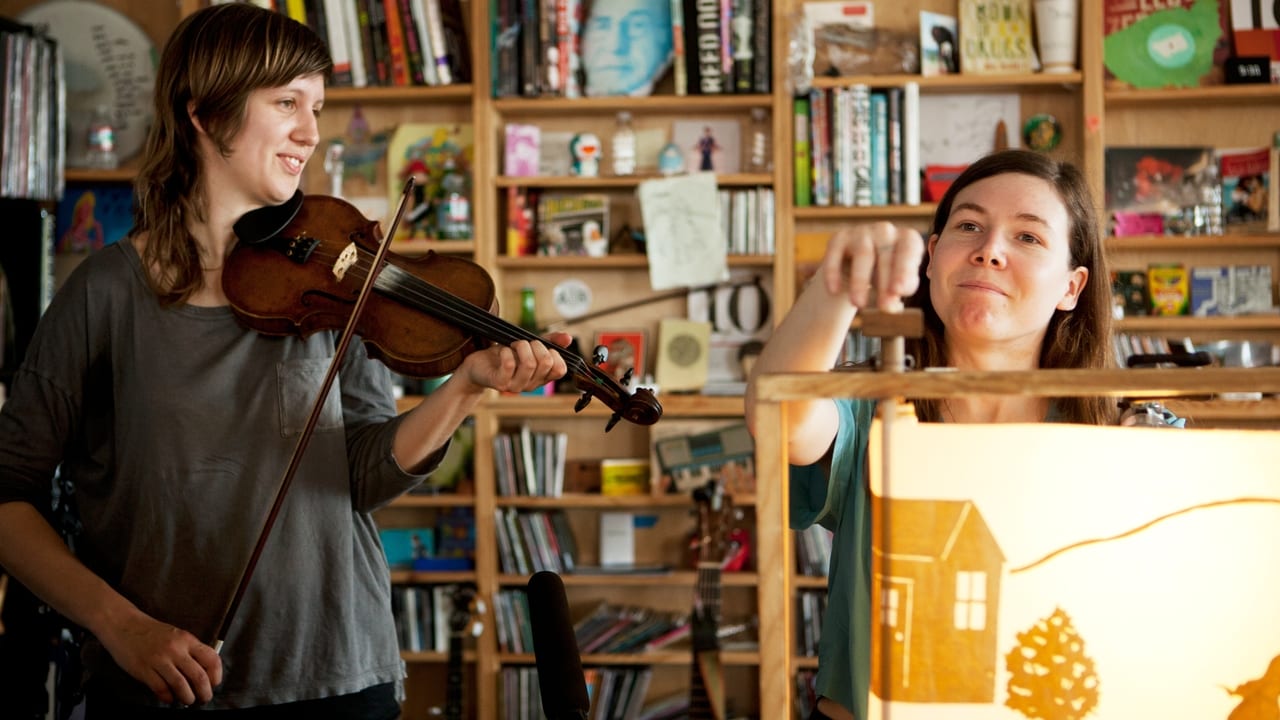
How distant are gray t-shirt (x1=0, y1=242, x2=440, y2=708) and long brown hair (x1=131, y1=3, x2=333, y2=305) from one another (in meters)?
0.04

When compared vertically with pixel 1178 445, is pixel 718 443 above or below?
below

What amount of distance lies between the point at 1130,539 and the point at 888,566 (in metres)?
0.16

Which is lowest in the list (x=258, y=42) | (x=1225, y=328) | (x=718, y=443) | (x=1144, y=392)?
(x=718, y=443)

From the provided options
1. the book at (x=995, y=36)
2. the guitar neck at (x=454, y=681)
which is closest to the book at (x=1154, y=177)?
the book at (x=995, y=36)

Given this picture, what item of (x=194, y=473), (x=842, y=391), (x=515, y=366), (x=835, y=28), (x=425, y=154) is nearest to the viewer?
(x=842, y=391)

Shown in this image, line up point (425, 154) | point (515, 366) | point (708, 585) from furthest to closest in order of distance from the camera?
point (425, 154)
point (708, 585)
point (515, 366)

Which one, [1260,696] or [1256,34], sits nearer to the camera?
[1260,696]

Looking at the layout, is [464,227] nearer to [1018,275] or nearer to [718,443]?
[718,443]

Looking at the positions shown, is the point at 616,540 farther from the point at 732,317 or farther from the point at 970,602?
the point at 970,602

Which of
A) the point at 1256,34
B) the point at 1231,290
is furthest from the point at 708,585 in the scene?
the point at 1256,34

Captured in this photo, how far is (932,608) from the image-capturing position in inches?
28.7

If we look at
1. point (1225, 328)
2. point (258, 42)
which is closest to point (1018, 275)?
point (258, 42)

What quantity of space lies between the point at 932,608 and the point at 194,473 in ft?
2.90

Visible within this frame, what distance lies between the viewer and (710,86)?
3316 mm
